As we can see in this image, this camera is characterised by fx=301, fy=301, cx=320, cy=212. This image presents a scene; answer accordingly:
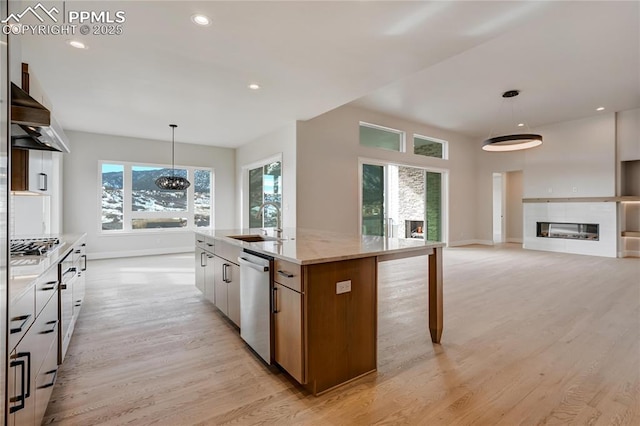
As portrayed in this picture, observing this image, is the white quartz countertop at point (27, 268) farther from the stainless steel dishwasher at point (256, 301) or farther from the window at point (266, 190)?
the window at point (266, 190)

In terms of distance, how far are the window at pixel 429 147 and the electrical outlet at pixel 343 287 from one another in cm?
677

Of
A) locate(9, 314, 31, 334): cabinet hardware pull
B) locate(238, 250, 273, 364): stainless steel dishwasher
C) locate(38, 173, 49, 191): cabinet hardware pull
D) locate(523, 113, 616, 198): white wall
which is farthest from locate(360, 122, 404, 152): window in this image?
locate(9, 314, 31, 334): cabinet hardware pull

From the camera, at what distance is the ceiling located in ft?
8.73

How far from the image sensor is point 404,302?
371 centimetres

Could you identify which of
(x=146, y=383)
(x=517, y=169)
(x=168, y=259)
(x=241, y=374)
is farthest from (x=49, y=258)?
(x=517, y=169)

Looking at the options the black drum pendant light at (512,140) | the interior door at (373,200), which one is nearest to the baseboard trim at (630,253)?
the black drum pendant light at (512,140)

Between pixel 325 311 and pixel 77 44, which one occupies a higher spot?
pixel 77 44

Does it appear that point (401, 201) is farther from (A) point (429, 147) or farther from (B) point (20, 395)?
(B) point (20, 395)

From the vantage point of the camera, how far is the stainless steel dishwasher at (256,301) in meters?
2.15

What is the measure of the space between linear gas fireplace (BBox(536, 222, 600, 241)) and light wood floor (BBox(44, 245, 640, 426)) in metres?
3.99

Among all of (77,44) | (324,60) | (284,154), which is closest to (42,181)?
(77,44)

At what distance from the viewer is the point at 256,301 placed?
2287 mm

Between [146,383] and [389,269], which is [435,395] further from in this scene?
[389,269]

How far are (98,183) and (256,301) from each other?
6.68 m
